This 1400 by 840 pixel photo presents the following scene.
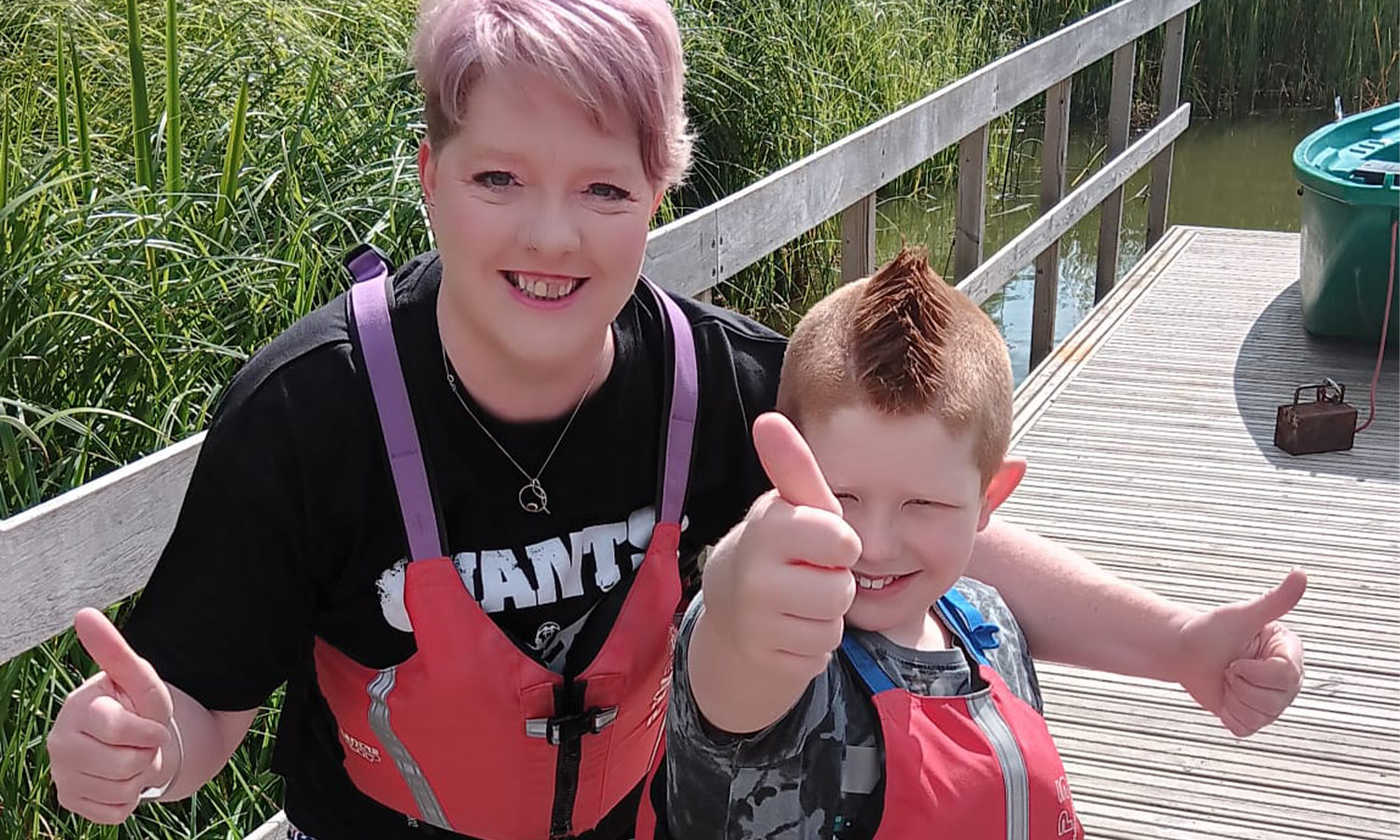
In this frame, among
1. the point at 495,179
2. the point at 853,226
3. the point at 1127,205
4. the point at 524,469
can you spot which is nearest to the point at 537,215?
the point at 495,179

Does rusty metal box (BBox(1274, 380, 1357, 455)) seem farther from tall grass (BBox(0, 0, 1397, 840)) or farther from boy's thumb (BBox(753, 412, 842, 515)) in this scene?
boy's thumb (BBox(753, 412, 842, 515))

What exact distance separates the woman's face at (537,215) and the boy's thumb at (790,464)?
476 millimetres

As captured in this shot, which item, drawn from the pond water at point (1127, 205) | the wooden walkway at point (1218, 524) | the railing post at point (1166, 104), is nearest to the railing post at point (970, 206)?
the wooden walkway at point (1218, 524)

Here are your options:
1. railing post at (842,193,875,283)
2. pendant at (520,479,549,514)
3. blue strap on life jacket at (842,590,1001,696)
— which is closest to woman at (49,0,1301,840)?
pendant at (520,479,549,514)

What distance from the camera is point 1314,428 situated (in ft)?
15.5

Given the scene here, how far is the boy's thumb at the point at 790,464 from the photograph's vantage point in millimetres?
962

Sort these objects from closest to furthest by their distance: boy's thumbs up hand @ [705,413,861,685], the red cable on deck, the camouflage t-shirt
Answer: boy's thumbs up hand @ [705,413,861,685] < the camouflage t-shirt < the red cable on deck

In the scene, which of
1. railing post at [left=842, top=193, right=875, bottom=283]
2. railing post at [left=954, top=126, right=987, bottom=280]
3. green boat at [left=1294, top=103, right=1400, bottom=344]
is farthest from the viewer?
green boat at [left=1294, top=103, right=1400, bottom=344]

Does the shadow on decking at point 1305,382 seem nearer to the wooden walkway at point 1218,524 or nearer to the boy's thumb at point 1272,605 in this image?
the wooden walkway at point 1218,524

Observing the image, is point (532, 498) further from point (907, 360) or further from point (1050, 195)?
point (1050, 195)

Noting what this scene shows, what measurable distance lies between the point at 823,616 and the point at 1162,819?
209 cm

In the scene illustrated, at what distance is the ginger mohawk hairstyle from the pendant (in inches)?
11.4

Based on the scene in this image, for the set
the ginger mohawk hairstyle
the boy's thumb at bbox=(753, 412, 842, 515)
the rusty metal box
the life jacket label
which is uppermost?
the boy's thumb at bbox=(753, 412, 842, 515)

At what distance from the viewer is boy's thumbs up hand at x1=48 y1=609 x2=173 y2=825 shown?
1.24 m
